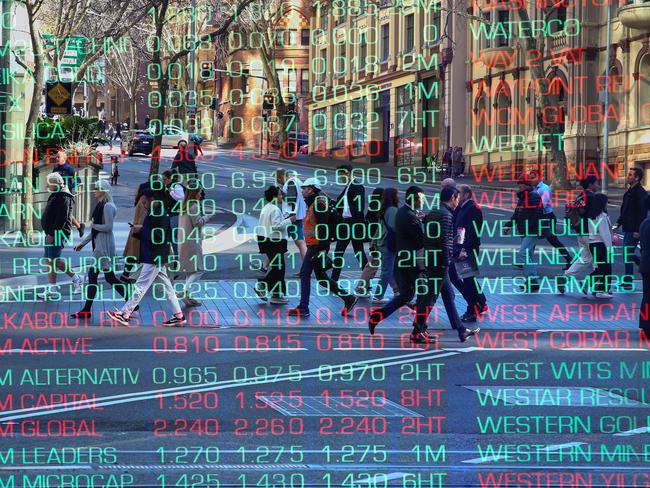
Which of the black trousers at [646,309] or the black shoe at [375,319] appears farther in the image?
the black trousers at [646,309]

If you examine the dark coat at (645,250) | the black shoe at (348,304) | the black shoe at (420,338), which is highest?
the dark coat at (645,250)

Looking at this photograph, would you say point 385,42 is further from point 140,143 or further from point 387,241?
point 387,241

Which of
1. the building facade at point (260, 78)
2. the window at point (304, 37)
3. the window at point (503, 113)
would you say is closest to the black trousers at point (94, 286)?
the window at point (503, 113)

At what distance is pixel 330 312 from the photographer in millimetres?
17844

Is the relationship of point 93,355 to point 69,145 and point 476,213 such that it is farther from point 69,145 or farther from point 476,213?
point 69,145

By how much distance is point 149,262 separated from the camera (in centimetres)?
1580

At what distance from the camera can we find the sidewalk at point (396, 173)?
48.7 metres

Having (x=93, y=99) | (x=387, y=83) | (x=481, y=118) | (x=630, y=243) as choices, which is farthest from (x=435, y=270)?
(x=93, y=99)

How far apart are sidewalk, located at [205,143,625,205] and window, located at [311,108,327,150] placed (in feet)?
12.5

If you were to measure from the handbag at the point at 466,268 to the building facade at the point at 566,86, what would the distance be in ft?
104

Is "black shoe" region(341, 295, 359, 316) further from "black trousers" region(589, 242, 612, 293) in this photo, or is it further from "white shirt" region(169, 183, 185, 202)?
"black trousers" region(589, 242, 612, 293)

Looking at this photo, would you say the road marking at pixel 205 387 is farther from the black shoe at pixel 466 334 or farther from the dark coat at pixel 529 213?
the dark coat at pixel 529 213

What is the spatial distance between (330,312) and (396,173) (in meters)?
44.4

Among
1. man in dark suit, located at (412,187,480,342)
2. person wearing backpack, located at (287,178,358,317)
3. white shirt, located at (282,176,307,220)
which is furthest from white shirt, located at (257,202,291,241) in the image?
man in dark suit, located at (412,187,480,342)
